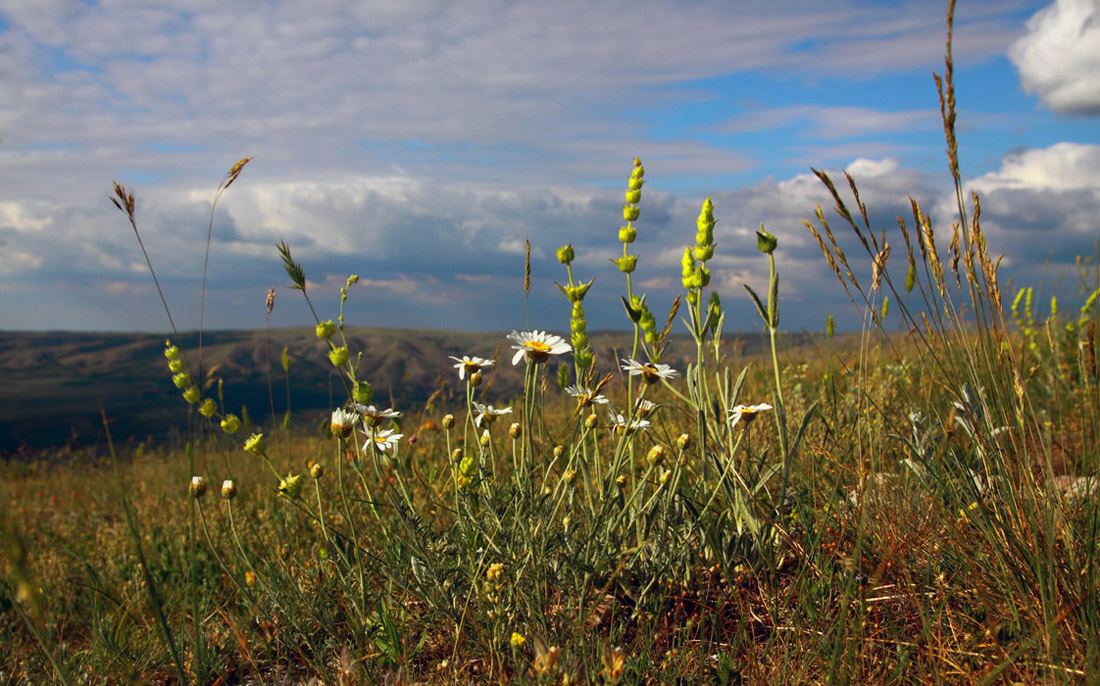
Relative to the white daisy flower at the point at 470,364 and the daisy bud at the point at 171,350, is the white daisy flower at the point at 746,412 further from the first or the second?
the daisy bud at the point at 171,350

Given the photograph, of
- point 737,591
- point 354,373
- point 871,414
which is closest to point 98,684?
point 354,373

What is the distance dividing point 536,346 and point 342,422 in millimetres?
576

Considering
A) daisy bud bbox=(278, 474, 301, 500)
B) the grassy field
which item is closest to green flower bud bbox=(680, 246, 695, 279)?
the grassy field

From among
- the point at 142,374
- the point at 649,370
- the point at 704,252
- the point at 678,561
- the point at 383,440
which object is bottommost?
the point at 142,374

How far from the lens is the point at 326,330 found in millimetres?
1976

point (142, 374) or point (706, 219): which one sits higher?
point (706, 219)

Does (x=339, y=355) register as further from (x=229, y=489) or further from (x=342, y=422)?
(x=229, y=489)

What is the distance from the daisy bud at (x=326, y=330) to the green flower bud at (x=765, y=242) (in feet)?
4.12

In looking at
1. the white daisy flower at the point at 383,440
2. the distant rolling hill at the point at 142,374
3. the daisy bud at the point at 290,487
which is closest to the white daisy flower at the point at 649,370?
the white daisy flower at the point at 383,440

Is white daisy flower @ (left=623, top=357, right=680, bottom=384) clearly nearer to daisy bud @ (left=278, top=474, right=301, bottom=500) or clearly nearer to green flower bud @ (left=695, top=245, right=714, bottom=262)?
green flower bud @ (left=695, top=245, right=714, bottom=262)

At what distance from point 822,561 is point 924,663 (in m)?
0.32

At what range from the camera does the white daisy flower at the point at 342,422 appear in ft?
6.14

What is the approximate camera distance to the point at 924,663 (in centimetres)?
163

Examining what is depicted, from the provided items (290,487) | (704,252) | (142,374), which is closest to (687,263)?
(704,252)
